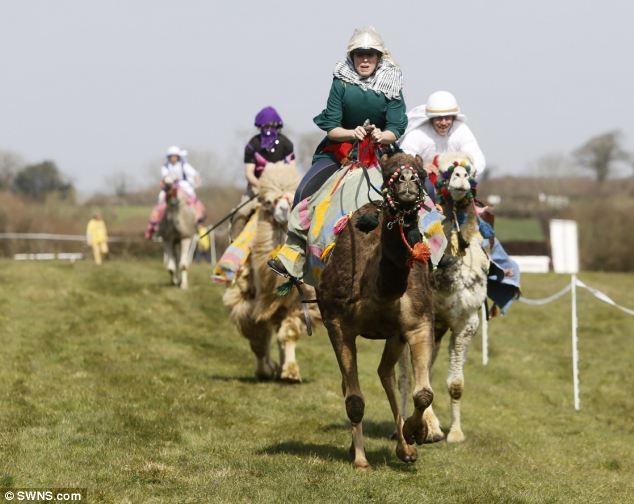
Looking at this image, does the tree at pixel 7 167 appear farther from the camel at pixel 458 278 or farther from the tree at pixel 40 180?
the camel at pixel 458 278

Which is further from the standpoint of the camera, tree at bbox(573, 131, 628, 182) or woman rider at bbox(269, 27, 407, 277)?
tree at bbox(573, 131, 628, 182)

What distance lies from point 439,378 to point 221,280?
14.4ft

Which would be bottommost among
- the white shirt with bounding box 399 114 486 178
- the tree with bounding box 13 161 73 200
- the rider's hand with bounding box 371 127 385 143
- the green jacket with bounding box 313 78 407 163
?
the tree with bounding box 13 161 73 200

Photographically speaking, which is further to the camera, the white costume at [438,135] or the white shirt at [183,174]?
the white shirt at [183,174]

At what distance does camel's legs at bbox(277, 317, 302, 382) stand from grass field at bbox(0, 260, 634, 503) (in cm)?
22

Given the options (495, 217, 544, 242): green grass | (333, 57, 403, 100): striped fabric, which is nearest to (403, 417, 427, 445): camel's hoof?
(333, 57, 403, 100): striped fabric

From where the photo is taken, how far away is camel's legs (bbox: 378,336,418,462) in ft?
30.1

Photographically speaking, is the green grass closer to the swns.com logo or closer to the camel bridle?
the camel bridle

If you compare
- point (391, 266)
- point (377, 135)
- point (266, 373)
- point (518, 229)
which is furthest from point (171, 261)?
point (518, 229)

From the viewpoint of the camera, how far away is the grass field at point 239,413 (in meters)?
8.73

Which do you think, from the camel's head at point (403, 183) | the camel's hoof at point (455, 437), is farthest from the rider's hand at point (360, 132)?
the camel's hoof at point (455, 437)

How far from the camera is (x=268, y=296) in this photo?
48.9 ft

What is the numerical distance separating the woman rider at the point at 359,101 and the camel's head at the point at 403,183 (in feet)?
5.61

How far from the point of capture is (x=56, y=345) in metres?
17.0
